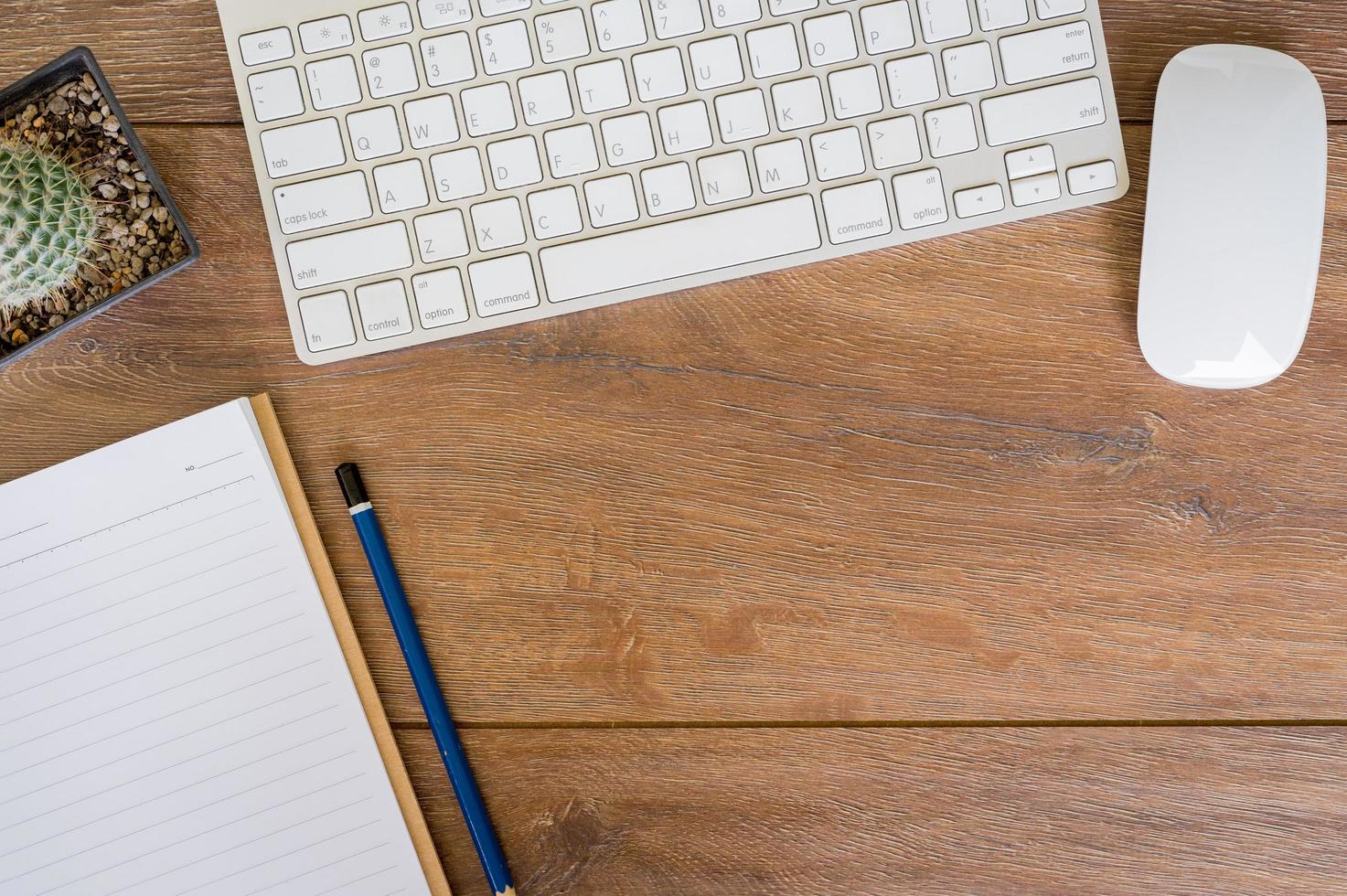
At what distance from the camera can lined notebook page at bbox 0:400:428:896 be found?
0.52 m

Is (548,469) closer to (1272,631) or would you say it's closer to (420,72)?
(420,72)

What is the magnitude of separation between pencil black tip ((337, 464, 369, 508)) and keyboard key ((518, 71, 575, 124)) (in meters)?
0.24

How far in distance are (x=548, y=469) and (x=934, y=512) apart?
0.24m

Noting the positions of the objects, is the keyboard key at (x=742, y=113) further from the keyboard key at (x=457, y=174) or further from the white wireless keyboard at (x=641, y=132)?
the keyboard key at (x=457, y=174)

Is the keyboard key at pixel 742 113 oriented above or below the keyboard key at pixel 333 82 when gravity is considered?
below

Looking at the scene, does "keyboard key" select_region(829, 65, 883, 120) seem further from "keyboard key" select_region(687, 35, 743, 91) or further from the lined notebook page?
the lined notebook page

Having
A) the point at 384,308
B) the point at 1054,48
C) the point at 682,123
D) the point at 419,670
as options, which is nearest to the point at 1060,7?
the point at 1054,48

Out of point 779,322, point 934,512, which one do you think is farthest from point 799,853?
point 779,322

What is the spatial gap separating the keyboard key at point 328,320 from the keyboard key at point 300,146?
0.25ft

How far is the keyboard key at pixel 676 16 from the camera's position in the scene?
50 centimetres

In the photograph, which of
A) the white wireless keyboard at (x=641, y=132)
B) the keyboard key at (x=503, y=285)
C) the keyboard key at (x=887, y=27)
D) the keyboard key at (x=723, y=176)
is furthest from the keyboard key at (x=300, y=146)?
the keyboard key at (x=887, y=27)

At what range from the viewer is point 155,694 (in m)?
0.52

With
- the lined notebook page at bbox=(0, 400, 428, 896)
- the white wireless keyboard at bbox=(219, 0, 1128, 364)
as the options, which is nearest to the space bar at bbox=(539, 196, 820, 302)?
the white wireless keyboard at bbox=(219, 0, 1128, 364)

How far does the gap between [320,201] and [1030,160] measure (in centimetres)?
41
